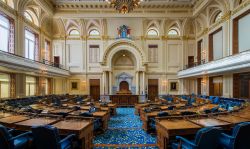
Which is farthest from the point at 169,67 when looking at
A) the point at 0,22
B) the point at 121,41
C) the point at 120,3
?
the point at 0,22

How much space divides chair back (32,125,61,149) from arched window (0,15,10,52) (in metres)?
12.0

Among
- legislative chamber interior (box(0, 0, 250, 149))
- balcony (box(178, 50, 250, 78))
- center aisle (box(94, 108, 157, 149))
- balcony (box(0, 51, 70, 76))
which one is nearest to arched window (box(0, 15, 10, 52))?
legislative chamber interior (box(0, 0, 250, 149))

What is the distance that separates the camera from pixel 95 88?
21.4m

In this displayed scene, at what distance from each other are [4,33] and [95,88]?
36.4ft

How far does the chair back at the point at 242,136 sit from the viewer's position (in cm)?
337

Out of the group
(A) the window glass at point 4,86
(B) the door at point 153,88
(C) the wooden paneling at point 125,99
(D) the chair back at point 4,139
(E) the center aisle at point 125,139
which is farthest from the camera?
(B) the door at point 153,88

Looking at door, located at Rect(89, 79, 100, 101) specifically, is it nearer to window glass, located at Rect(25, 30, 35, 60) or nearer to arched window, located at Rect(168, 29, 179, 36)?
window glass, located at Rect(25, 30, 35, 60)

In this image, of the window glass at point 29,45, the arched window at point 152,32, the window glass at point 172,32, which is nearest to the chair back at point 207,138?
the window glass at point 29,45

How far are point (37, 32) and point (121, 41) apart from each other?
8870 mm

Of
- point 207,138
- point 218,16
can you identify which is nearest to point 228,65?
point 218,16

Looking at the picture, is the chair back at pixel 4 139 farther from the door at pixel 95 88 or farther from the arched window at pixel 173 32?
the arched window at pixel 173 32

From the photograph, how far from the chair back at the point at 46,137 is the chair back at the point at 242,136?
3482mm

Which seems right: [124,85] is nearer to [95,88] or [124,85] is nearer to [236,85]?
[95,88]

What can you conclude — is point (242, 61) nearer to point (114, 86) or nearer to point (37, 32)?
point (114, 86)
